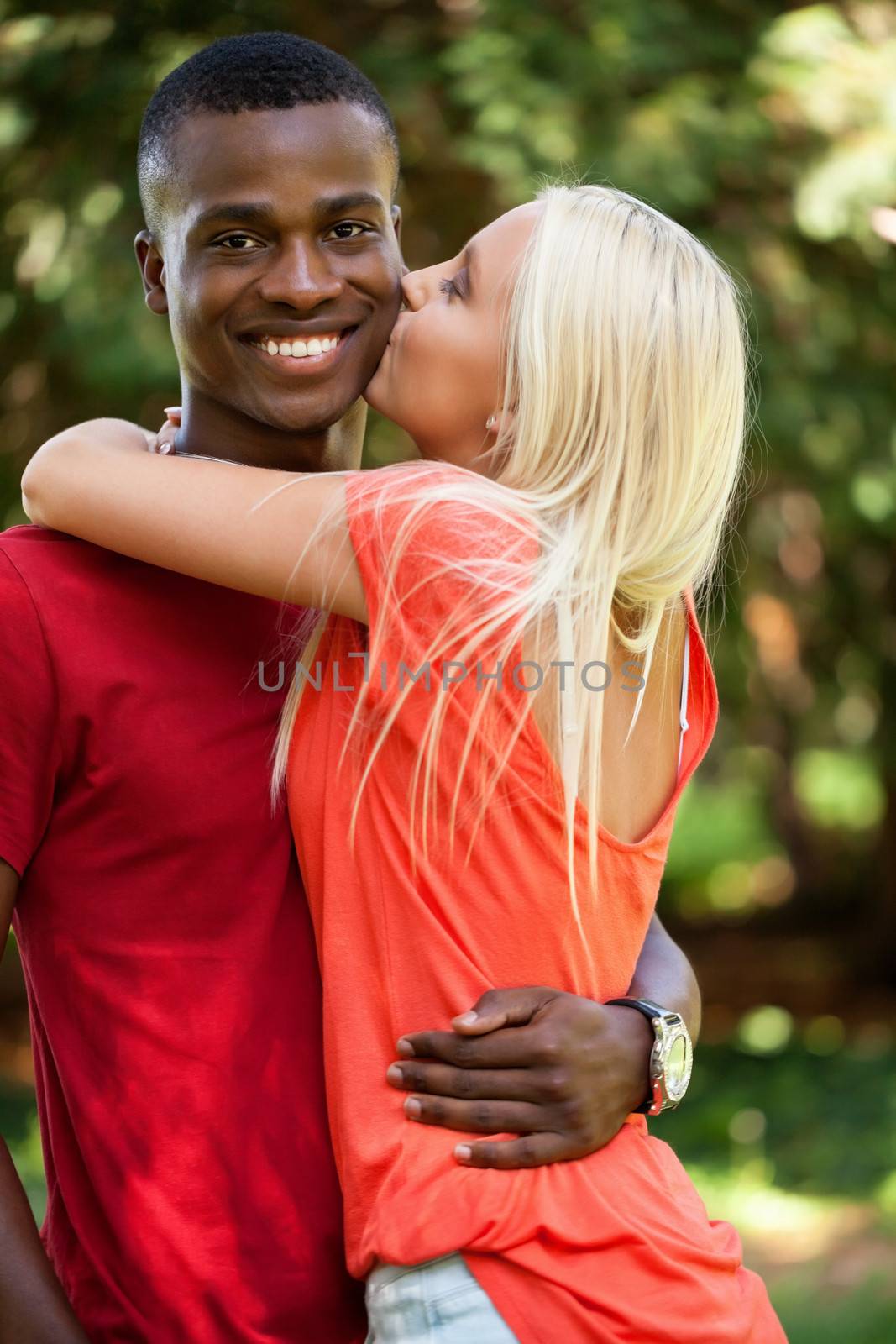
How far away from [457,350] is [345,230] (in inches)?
9.8

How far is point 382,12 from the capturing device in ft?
18.7

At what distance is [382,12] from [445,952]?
469 centimetres

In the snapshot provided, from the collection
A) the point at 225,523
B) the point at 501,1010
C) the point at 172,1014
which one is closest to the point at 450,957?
the point at 501,1010

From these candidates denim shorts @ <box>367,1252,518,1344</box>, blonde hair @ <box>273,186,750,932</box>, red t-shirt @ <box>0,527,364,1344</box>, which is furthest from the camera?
blonde hair @ <box>273,186,750,932</box>

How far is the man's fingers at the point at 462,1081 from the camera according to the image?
1856 millimetres

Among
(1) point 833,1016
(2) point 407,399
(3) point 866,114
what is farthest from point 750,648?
(2) point 407,399

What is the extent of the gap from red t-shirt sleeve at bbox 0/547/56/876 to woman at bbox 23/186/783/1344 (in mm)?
174

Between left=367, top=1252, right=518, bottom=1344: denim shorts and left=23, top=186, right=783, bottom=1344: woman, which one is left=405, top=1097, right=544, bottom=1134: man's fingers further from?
left=367, top=1252, right=518, bottom=1344: denim shorts

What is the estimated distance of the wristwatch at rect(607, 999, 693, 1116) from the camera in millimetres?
2035

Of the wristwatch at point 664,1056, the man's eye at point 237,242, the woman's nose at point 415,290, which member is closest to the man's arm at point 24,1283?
the wristwatch at point 664,1056

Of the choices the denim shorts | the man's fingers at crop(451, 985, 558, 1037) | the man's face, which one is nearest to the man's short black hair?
the man's face

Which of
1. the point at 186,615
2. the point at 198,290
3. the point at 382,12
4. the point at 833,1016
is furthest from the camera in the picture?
the point at 833,1016

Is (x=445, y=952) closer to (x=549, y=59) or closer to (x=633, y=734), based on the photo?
(x=633, y=734)

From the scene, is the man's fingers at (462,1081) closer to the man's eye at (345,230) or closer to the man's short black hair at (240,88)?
the man's eye at (345,230)
